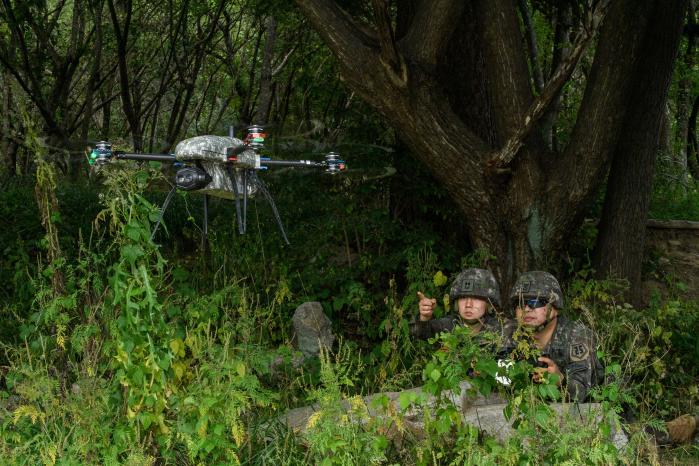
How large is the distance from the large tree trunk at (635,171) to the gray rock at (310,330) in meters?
2.43

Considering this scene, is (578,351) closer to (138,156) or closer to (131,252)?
(131,252)

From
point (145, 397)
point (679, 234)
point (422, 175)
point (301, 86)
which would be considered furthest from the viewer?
point (301, 86)

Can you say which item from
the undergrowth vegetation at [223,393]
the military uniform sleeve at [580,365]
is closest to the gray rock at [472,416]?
the undergrowth vegetation at [223,393]

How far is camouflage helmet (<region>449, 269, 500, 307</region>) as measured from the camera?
5.70m

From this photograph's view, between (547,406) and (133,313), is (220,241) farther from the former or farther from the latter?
(547,406)

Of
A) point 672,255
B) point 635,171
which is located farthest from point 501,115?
point 672,255

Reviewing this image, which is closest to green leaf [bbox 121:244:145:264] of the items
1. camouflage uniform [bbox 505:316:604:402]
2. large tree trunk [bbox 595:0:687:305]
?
camouflage uniform [bbox 505:316:604:402]

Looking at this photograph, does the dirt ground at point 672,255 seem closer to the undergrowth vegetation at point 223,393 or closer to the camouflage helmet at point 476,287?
the undergrowth vegetation at point 223,393

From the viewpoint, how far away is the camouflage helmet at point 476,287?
224 inches

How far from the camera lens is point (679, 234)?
9.21 m

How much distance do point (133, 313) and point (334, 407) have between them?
1.07 m

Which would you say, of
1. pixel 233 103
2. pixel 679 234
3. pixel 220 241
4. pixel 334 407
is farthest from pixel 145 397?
pixel 233 103

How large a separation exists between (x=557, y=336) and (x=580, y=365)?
24 centimetres

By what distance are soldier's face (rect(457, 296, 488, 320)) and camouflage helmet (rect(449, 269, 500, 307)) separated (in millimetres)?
31
